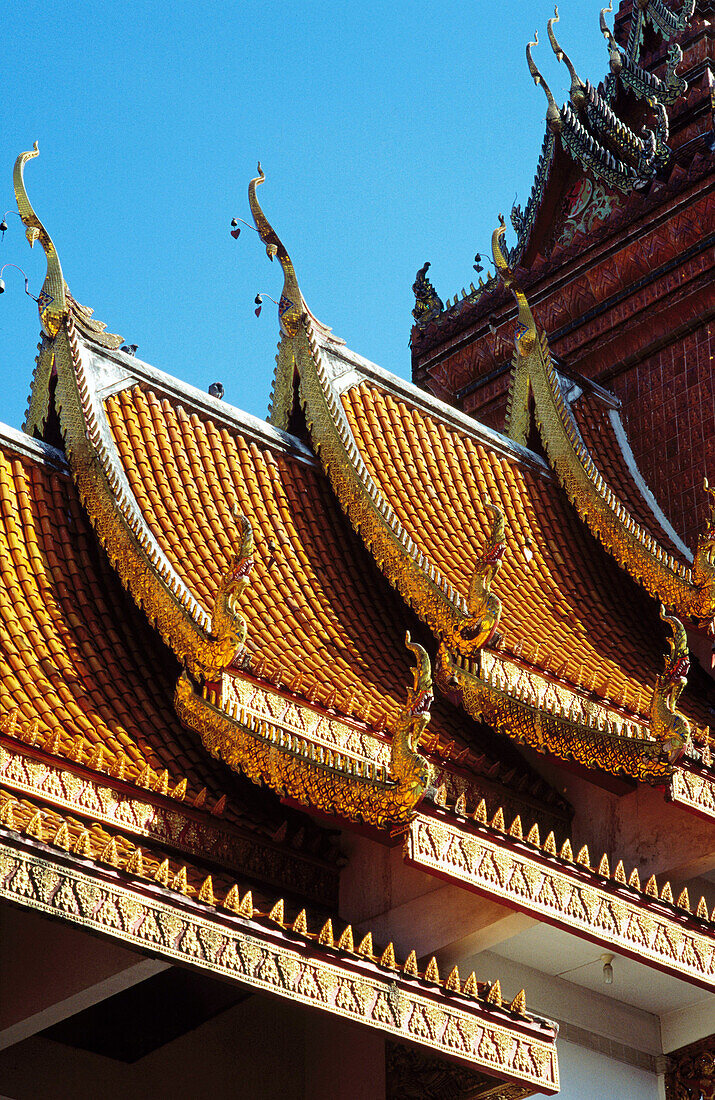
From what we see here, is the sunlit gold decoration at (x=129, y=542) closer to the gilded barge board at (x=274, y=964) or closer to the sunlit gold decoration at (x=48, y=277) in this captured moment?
the sunlit gold decoration at (x=48, y=277)

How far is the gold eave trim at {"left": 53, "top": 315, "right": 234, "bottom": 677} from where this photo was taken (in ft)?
25.9

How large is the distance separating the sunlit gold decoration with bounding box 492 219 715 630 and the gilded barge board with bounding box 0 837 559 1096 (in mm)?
3860

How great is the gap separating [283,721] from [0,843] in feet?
6.76

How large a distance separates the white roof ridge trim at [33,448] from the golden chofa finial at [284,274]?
2.05 metres

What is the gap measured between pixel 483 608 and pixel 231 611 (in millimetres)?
1540

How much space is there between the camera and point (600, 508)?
11.2 metres

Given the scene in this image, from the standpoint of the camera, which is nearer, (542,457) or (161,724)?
(161,724)

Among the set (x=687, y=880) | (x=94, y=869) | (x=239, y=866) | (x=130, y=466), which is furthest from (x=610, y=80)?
(x=94, y=869)

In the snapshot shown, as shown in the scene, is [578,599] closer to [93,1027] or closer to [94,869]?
[93,1027]

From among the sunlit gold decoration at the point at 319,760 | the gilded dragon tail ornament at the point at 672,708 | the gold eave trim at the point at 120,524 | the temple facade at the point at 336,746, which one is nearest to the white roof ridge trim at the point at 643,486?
the temple facade at the point at 336,746

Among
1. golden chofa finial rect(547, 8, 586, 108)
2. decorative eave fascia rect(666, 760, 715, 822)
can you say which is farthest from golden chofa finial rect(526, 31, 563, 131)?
decorative eave fascia rect(666, 760, 715, 822)

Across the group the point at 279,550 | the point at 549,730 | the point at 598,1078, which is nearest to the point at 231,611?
the point at 549,730

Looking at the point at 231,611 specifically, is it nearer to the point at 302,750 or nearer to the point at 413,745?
the point at 302,750

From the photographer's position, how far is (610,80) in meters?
14.5
